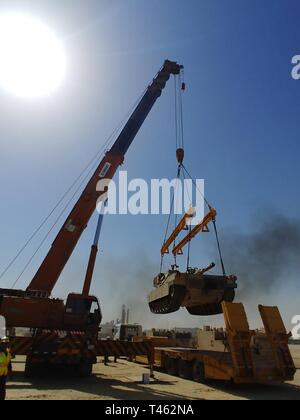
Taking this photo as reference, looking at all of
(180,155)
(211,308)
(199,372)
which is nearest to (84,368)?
(199,372)

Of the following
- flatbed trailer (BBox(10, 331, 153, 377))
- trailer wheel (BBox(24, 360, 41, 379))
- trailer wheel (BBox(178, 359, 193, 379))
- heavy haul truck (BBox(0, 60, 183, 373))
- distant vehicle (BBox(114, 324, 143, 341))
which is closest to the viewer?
flatbed trailer (BBox(10, 331, 153, 377))

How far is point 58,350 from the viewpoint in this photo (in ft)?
39.9

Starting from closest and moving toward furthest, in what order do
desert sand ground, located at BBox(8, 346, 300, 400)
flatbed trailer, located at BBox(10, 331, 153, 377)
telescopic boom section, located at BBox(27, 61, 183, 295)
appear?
desert sand ground, located at BBox(8, 346, 300, 400), flatbed trailer, located at BBox(10, 331, 153, 377), telescopic boom section, located at BBox(27, 61, 183, 295)

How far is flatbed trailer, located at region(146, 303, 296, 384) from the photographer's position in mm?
11023

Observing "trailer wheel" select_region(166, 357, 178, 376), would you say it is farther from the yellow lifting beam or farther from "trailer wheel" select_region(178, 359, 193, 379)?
the yellow lifting beam

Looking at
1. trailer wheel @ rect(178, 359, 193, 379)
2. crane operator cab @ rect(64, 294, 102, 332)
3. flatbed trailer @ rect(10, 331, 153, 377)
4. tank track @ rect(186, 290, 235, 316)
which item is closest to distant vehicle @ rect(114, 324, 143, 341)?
tank track @ rect(186, 290, 235, 316)

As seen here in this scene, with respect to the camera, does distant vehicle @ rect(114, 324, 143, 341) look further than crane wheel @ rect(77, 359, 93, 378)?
Yes

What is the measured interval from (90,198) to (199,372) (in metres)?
7.79

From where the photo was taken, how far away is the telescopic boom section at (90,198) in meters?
14.2

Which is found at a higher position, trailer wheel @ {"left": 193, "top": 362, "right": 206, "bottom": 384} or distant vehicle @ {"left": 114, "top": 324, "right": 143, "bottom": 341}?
distant vehicle @ {"left": 114, "top": 324, "right": 143, "bottom": 341}

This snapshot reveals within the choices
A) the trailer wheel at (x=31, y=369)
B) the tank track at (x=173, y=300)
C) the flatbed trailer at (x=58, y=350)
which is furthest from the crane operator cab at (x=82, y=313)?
the tank track at (x=173, y=300)

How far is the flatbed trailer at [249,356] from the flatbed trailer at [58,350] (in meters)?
3.63

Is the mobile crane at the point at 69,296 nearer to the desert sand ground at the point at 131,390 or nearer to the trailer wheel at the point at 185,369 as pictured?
the desert sand ground at the point at 131,390
